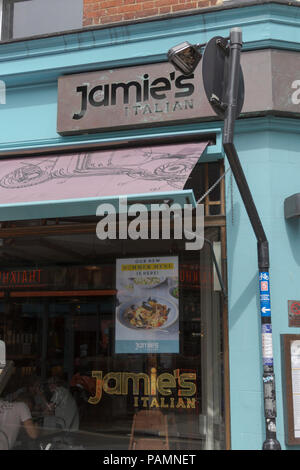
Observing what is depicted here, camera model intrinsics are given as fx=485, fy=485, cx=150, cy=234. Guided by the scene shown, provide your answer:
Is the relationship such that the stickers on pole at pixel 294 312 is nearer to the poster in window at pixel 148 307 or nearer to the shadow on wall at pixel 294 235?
the shadow on wall at pixel 294 235

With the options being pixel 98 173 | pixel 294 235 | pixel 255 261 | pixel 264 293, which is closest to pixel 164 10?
pixel 98 173

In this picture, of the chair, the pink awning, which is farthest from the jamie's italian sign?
the chair

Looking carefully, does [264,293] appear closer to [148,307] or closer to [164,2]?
[148,307]

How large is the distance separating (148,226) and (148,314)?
996mm

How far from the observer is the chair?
510 cm

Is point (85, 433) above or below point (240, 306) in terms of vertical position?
below

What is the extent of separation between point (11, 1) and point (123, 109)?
2.82 metres

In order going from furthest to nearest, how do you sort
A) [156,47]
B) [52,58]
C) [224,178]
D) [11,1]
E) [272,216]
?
[11,1]
[52,58]
[156,47]
[224,178]
[272,216]

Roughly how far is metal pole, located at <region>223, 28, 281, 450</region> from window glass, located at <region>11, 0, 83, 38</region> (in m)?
3.32

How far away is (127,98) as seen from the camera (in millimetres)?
5703

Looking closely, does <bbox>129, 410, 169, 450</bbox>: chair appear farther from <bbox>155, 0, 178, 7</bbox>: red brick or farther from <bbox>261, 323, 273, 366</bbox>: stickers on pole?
<bbox>155, 0, 178, 7</bbox>: red brick

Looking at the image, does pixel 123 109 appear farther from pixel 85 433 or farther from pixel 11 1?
pixel 85 433

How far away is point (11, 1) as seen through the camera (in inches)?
274
